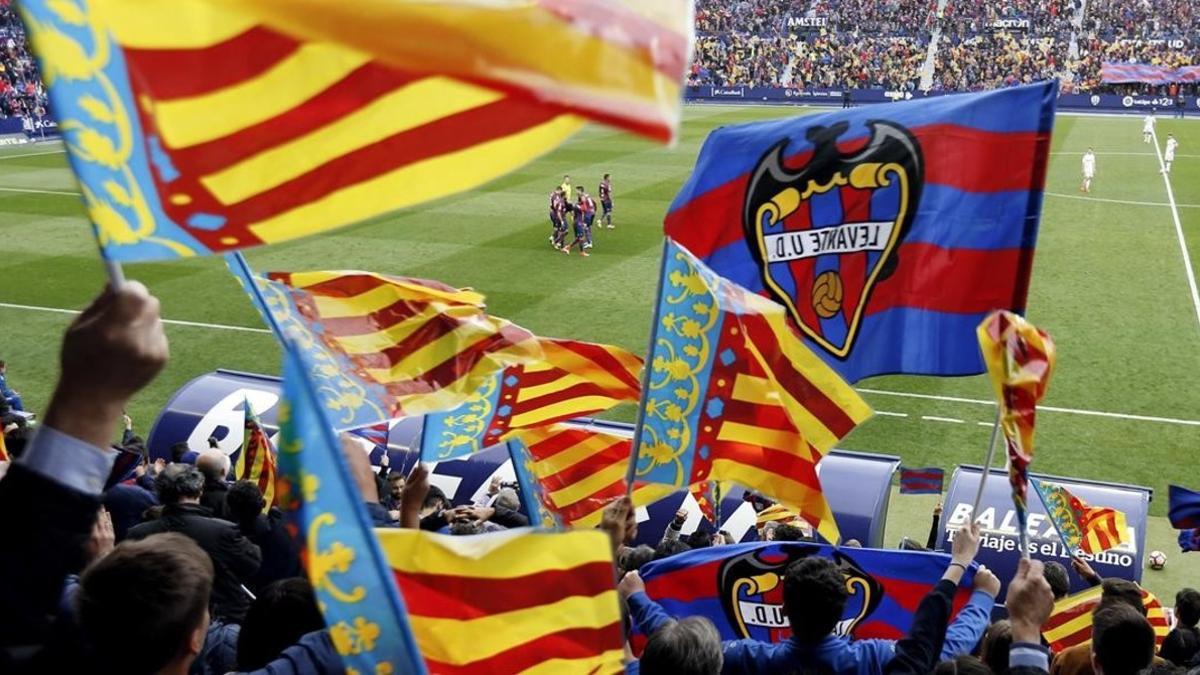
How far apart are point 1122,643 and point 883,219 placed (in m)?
2.72

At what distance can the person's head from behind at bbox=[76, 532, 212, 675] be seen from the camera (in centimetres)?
287

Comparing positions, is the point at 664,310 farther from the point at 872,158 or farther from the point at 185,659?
the point at 185,659

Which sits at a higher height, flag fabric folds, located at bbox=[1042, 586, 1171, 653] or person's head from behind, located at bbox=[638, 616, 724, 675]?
person's head from behind, located at bbox=[638, 616, 724, 675]

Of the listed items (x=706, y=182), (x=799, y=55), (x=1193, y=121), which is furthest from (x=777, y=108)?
(x=706, y=182)

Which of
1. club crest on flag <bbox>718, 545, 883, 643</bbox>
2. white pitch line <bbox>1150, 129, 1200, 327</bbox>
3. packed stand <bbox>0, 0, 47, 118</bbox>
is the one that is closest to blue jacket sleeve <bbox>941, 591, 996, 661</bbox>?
club crest on flag <bbox>718, 545, 883, 643</bbox>

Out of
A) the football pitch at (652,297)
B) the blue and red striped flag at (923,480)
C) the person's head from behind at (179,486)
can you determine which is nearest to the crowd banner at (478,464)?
the blue and red striped flag at (923,480)

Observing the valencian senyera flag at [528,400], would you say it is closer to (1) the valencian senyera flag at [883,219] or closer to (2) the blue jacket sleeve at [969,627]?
(1) the valencian senyera flag at [883,219]

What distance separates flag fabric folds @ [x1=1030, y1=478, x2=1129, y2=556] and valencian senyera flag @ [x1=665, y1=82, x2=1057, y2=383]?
306 cm

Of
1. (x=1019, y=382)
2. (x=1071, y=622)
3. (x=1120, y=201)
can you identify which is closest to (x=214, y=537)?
(x=1019, y=382)

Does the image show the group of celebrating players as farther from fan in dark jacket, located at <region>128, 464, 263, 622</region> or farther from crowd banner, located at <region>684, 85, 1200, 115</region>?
crowd banner, located at <region>684, 85, 1200, 115</region>

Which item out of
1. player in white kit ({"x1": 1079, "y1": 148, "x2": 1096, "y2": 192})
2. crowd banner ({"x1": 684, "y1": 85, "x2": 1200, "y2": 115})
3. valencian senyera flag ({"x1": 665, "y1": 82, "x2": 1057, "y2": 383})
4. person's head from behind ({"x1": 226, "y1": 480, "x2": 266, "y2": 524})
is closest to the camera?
valencian senyera flag ({"x1": 665, "y1": 82, "x2": 1057, "y2": 383})

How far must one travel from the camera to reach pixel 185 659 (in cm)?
298

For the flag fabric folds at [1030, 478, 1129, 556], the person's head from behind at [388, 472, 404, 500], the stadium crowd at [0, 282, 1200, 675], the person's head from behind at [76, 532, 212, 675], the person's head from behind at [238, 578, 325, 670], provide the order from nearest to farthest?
the stadium crowd at [0, 282, 1200, 675] < the person's head from behind at [76, 532, 212, 675] < the person's head from behind at [238, 578, 325, 670] < the flag fabric folds at [1030, 478, 1129, 556] < the person's head from behind at [388, 472, 404, 500]

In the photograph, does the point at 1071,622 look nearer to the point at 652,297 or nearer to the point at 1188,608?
the point at 1188,608
